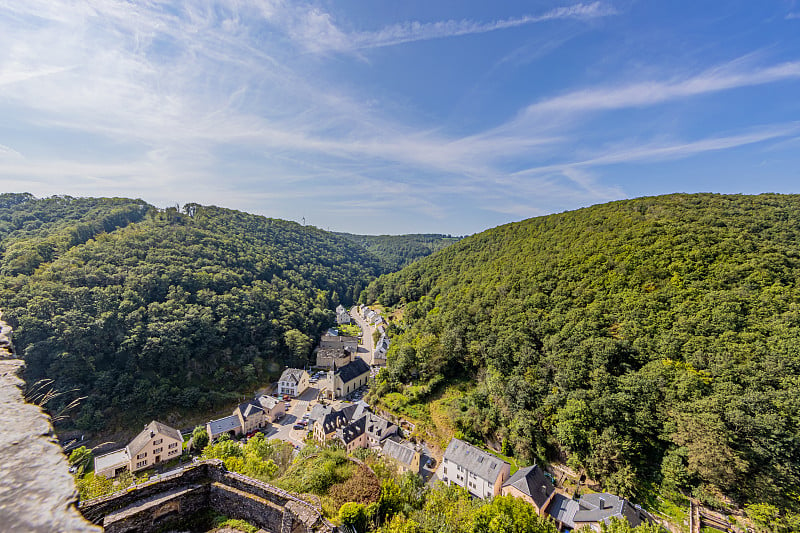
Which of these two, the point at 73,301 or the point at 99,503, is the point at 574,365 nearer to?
the point at 99,503

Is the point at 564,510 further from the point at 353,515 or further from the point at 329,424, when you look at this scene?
the point at 329,424

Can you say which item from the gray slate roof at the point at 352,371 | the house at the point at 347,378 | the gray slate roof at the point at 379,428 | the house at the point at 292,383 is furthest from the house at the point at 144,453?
the gray slate roof at the point at 352,371

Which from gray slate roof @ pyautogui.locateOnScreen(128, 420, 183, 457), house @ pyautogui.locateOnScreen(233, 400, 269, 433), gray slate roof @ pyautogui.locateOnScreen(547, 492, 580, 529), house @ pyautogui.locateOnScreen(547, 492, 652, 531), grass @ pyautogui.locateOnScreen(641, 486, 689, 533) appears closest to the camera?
house @ pyautogui.locateOnScreen(547, 492, 652, 531)

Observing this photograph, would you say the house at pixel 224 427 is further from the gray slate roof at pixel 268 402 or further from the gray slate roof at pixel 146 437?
the gray slate roof at pixel 268 402

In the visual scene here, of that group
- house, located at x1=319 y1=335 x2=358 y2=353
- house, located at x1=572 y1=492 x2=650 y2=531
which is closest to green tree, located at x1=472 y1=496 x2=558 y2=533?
house, located at x1=572 y1=492 x2=650 y2=531

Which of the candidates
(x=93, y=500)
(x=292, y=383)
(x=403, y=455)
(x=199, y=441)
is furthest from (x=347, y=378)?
(x=93, y=500)

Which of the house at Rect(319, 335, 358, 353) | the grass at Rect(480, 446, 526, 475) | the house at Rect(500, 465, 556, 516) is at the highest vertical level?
the house at Rect(319, 335, 358, 353)

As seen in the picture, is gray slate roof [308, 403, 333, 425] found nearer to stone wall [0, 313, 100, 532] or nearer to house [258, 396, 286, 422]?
house [258, 396, 286, 422]
